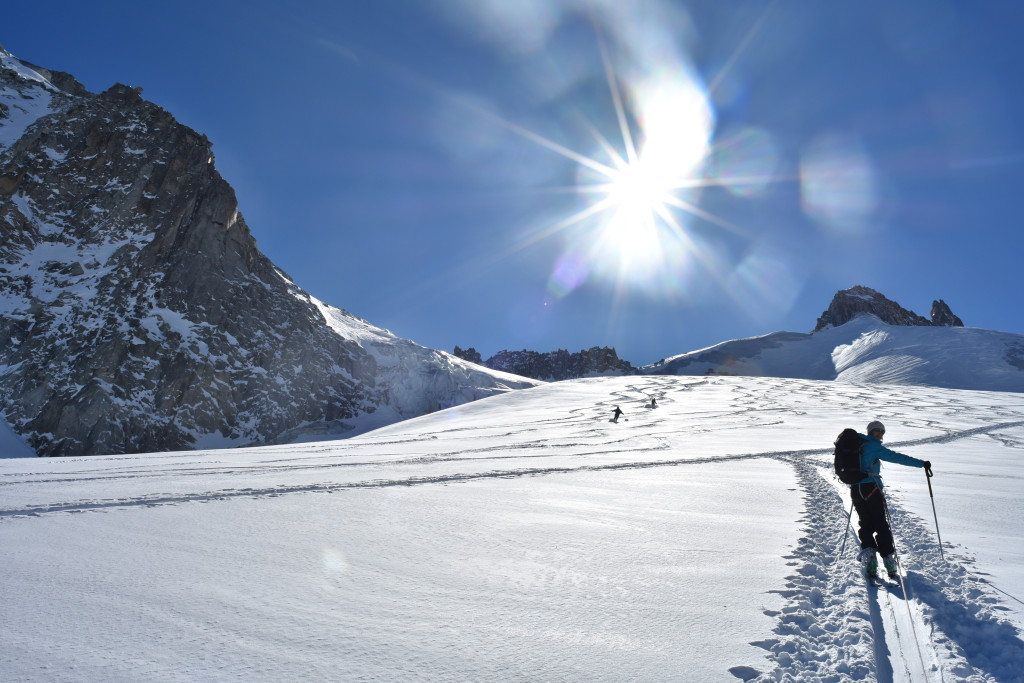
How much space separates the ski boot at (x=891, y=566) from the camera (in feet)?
16.6

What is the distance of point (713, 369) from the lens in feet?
377

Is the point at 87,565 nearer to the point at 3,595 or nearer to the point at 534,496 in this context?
the point at 3,595

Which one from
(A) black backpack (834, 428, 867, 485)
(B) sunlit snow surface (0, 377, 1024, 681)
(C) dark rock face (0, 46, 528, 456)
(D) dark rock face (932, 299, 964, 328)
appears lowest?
(B) sunlit snow surface (0, 377, 1024, 681)

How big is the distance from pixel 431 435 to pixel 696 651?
919 inches

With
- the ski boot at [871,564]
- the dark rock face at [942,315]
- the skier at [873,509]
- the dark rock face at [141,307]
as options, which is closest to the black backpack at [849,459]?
the skier at [873,509]

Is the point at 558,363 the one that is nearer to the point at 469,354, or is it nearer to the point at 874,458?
the point at 469,354

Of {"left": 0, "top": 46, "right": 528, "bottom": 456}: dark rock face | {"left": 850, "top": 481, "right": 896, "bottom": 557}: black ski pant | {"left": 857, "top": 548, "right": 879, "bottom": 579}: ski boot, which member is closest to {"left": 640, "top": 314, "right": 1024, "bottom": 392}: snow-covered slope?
{"left": 0, "top": 46, "right": 528, "bottom": 456}: dark rock face

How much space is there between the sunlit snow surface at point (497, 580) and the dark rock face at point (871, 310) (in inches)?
5994

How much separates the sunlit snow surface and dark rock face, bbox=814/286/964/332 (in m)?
152

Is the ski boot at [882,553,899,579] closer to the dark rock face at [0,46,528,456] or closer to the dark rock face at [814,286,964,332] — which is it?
the dark rock face at [0,46,528,456]

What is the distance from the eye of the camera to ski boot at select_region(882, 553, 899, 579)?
5.06 meters

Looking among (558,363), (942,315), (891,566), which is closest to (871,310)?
(942,315)

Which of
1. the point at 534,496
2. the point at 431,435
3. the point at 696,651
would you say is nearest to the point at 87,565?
the point at 696,651

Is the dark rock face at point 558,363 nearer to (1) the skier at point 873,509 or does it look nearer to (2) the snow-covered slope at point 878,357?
(2) the snow-covered slope at point 878,357
